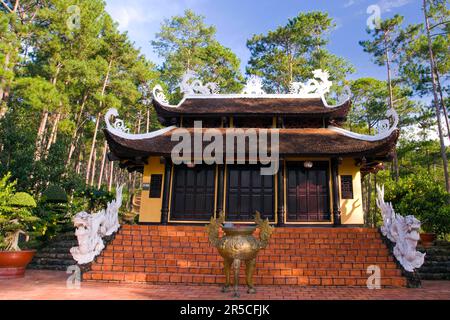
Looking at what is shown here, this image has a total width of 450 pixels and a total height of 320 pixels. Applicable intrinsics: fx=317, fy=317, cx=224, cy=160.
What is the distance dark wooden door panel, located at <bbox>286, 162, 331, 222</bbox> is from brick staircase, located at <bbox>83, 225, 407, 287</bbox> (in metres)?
1.93

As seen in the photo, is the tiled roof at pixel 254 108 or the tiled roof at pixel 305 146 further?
the tiled roof at pixel 254 108

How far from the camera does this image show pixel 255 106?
13.3 m

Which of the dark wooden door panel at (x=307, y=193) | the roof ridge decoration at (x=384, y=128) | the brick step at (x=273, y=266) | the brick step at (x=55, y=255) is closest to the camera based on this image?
the brick step at (x=273, y=266)

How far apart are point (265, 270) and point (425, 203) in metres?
6.97

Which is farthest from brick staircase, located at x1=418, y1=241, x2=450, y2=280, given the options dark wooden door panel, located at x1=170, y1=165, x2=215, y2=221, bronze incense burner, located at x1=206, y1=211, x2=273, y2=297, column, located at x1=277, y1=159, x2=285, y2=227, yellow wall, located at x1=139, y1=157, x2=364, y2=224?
dark wooden door panel, located at x1=170, y1=165, x2=215, y2=221

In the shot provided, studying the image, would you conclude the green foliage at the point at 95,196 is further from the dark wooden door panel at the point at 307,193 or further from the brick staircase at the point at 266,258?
the dark wooden door panel at the point at 307,193

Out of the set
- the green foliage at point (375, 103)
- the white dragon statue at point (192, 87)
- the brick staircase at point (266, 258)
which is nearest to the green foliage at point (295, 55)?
the green foliage at point (375, 103)

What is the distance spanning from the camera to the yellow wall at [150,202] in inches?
435

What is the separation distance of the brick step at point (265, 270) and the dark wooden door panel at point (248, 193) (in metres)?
4.00

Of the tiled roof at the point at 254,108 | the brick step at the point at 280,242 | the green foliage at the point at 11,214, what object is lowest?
the brick step at the point at 280,242

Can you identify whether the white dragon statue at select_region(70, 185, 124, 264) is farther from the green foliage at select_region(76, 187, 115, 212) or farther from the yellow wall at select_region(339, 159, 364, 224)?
the yellow wall at select_region(339, 159, 364, 224)

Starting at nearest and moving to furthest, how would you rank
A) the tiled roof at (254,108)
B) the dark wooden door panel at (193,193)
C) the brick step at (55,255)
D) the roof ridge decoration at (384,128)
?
1. the brick step at (55,255)
2. the roof ridge decoration at (384,128)
3. the dark wooden door panel at (193,193)
4. the tiled roof at (254,108)

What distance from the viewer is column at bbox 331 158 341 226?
33.3ft
